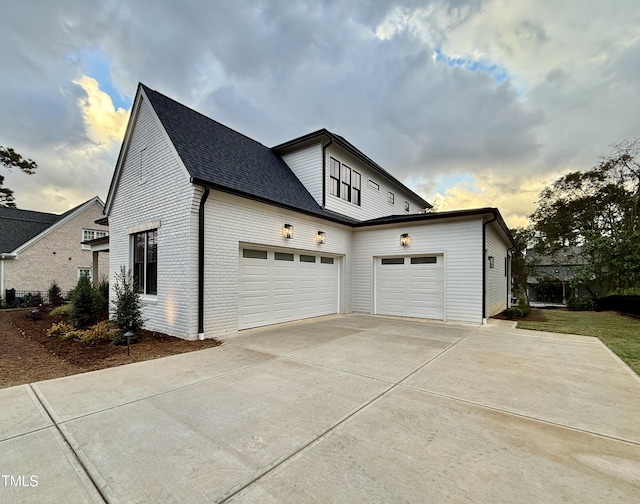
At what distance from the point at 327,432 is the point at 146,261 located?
7448 millimetres

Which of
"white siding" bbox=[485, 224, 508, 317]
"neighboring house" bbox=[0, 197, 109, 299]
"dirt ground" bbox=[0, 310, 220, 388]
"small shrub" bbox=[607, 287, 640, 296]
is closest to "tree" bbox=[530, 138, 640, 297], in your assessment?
"small shrub" bbox=[607, 287, 640, 296]

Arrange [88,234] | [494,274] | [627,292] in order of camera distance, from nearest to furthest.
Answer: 1. [494,274]
2. [627,292]
3. [88,234]

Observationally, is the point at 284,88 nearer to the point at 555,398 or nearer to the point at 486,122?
the point at 486,122

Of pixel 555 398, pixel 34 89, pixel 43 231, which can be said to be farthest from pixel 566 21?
pixel 43 231

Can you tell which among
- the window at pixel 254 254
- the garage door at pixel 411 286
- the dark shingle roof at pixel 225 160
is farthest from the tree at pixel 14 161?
the garage door at pixel 411 286

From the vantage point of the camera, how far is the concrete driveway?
1903 mm

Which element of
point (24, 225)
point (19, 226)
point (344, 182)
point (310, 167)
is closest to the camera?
point (310, 167)

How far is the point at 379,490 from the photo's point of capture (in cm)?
187

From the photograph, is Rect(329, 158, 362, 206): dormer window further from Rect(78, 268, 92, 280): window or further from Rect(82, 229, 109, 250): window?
Rect(78, 268, 92, 280): window

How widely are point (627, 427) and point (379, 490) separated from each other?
2.79 meters

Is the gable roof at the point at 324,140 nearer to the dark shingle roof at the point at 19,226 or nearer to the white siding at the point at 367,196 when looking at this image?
the white siding at the point at 367,196

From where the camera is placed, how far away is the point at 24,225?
1752 cm

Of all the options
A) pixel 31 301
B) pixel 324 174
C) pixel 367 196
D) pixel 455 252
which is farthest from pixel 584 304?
pixel 31 301

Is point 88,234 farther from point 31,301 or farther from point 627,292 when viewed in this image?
point 627,292
